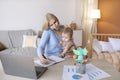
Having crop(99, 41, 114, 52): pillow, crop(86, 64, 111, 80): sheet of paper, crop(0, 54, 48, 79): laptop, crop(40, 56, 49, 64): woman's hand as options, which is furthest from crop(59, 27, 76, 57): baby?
crop(99, 41, 114, 52): pillow

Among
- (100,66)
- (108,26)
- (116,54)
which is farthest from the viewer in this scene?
(108,26)

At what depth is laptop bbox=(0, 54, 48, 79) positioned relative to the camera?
1.23 metres

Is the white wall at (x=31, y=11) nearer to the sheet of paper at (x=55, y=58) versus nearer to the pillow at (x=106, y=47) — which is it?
the pillow at (x=106, y=47)

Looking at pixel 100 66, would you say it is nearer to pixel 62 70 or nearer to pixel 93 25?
pixel 62 70

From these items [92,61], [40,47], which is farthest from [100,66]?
[40,47]

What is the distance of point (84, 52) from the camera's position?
1.38m

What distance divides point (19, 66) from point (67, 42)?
25.5 inches


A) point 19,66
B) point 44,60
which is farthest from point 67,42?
point 19,66

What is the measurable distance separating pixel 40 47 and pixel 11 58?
537mm

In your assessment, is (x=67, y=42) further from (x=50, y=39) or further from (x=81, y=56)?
(x=81, y=56)

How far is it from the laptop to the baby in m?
0.50

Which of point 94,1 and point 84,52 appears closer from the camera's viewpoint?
point 84,52

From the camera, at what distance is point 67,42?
1760 millimetres

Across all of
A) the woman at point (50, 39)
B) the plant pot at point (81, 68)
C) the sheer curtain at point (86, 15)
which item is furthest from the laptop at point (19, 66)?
the sheer curtain at point (86, 15)
